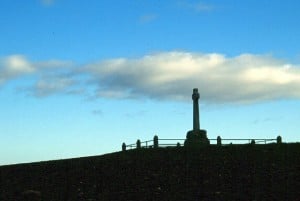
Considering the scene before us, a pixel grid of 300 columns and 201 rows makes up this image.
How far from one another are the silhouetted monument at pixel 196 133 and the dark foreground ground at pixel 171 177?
24.5ft

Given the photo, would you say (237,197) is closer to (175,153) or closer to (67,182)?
(67,182)

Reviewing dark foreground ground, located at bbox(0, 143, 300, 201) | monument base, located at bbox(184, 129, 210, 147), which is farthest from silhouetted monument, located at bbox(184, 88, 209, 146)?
dark foreground ground, located at bbox(0, 143, 300, 201)

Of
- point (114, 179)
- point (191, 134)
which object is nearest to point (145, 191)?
point (114, 179)

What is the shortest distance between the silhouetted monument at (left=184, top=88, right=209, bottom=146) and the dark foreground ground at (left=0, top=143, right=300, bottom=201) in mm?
7455

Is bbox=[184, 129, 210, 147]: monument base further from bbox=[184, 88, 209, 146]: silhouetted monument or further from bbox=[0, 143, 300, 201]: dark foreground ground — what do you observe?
bbox=[0, 143, 300, 201]: dark foreground ground

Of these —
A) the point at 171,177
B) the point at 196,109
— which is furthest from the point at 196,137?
the point at 171,177

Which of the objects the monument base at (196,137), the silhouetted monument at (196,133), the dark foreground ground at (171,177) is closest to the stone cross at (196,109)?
the silhouetted monument at (196,133)

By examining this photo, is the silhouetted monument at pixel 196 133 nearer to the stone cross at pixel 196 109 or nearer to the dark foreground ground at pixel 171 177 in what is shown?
the stone cross at pixel 196 109

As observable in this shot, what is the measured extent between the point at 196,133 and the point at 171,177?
1776 cm

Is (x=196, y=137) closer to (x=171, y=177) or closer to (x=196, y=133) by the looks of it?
(x=196, y=133)

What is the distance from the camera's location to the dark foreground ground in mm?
24084

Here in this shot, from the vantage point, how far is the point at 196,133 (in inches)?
1770

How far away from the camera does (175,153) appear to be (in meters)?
35.8

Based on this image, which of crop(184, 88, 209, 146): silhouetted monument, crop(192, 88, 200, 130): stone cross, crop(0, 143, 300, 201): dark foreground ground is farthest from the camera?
crop(192, 88, 200, 130): stone cross
